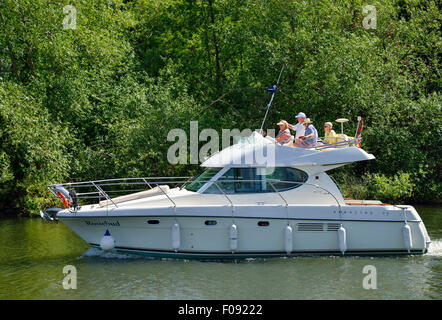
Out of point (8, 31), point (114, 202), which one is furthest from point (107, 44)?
point (114, 202)

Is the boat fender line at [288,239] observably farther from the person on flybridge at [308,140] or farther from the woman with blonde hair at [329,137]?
the woman with blonde hair at [329,137]

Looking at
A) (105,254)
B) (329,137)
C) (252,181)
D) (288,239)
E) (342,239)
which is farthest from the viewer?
(329,137)

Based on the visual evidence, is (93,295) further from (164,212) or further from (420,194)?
(420,194)

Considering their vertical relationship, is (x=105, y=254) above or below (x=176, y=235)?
below

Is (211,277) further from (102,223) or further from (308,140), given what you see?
(308,140)

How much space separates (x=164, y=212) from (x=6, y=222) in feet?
30.6

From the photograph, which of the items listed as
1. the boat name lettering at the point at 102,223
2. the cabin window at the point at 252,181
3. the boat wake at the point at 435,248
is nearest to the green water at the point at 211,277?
the boat wake at the point at 435,248

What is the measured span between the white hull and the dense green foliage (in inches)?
325

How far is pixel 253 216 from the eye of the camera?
44.6ft

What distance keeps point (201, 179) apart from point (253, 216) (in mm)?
1817

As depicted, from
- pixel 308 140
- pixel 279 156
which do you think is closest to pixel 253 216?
pixel 279 156
